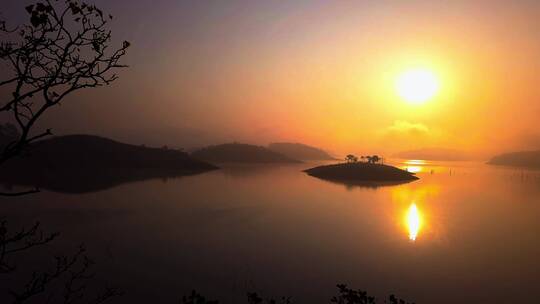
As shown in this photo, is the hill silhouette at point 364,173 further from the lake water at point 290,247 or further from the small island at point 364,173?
the lake water at point 290,247

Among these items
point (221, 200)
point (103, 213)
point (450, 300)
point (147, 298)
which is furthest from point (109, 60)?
point (221, 200)

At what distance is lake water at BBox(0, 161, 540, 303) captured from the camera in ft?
88.1

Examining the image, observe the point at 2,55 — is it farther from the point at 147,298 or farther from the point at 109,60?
the point at 147,298

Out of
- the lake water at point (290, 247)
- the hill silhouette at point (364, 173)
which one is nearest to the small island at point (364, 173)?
the hill silhouette at point (364, 173)

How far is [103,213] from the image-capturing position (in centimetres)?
5522

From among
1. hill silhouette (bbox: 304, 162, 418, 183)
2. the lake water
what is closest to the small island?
hill silhouette (bbox: 304, 162, 418, 183)

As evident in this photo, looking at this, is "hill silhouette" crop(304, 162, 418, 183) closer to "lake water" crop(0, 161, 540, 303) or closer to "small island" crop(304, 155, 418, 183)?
"small island" crop(304, 155, 418, 183)

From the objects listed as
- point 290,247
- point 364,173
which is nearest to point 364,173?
point 364,173

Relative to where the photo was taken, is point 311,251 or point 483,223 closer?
point 311,251

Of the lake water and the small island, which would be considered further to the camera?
the small island

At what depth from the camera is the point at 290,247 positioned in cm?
3831

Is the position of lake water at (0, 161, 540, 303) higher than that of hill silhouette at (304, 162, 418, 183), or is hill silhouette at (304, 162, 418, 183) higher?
hill silhouette at (304, 162, 418, 183)

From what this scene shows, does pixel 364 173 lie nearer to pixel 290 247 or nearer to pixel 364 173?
pixel 364 173

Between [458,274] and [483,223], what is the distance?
33381 mm
